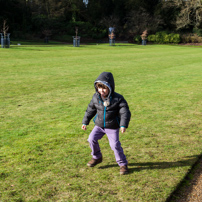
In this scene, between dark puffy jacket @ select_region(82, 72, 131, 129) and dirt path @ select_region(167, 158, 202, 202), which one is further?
dark puffy jacket @ select_region(82, 72, 131, 129)

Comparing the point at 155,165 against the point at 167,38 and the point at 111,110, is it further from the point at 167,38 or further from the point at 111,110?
the point at 167,38

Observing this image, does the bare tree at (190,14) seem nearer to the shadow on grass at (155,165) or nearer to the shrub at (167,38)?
the shrub at (167,38)

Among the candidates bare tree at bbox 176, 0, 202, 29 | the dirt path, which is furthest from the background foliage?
the dirt path

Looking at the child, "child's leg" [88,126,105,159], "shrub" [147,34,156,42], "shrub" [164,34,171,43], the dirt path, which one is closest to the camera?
the dirt path

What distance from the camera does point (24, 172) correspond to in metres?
3.85

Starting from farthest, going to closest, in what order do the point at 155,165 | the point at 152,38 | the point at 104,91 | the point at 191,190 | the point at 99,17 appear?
the point at 99,17
the point at 152,38
the point at 155,165
the point at 104,91
the point at 191,190

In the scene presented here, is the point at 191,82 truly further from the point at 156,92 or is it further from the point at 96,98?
the point at 96,98

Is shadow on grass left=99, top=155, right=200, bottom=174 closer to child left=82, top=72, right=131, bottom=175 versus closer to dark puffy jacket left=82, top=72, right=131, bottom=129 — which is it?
child left=82, top=72, right=131, bottom=175

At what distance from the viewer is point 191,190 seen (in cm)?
357

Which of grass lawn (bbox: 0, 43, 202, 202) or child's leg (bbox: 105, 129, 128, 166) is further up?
child's leg (bbox: 105, 129, 128, 166)

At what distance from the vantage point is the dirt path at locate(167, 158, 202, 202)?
3.36m

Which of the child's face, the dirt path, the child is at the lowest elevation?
the dirt path

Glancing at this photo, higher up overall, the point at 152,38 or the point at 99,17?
the point at 99,17

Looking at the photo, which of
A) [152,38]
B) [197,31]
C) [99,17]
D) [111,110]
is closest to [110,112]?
[111,110]
